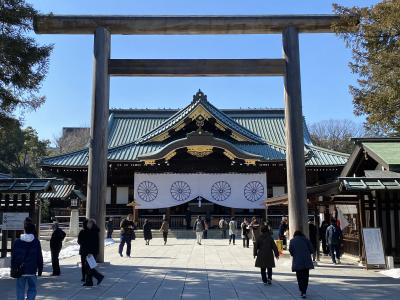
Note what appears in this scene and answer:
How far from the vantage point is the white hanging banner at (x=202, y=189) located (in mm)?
25891

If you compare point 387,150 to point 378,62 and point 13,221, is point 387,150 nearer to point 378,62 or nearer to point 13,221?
point 378,62

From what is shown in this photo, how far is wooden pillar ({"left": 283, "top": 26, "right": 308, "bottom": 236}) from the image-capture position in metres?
11.8

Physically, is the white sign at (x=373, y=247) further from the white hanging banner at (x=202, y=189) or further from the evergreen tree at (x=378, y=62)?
the white hanging banner at (x=202, y=189)

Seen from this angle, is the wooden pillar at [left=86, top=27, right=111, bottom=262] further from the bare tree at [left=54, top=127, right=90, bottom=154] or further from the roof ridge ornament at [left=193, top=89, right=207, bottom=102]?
the bare tree at [left=54, top=127, right=90, bottom=154]

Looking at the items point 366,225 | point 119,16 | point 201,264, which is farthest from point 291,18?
point 201,264

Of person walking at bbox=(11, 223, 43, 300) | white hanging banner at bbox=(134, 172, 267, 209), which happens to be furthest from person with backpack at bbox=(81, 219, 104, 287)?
white hanging banner at bbox=(134, 172, 267, 209)

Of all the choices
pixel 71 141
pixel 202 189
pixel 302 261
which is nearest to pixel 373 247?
pixel 302 261

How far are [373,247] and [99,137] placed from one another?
8.02 metres

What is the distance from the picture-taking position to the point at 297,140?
12.2 metres

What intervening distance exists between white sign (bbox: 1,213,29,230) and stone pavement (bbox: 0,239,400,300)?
1.48m

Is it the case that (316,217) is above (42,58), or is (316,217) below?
below

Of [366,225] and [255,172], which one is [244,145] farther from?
[366,225]

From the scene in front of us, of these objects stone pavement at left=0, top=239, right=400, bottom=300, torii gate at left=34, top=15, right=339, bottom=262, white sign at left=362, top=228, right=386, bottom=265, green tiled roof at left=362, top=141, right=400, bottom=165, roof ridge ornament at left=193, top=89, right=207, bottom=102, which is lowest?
stone pavement at left=0, top=239, right=400, bottom=300

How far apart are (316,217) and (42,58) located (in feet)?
33.0
